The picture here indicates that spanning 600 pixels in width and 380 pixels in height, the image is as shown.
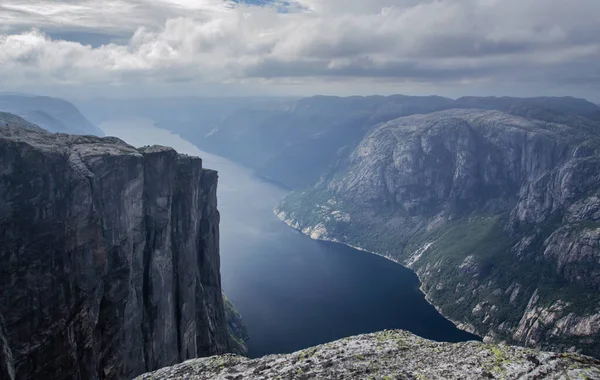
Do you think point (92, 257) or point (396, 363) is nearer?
point (396, 363)

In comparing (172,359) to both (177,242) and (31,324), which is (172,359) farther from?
(31,324)

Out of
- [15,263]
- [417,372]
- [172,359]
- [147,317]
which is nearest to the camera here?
[417,372]

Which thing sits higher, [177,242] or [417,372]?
[417,372]

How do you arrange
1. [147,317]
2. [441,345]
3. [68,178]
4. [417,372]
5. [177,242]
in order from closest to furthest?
1. [417,372]
2. [441,345]
3. [68,178]
4. [147,317]
5. [177,242]

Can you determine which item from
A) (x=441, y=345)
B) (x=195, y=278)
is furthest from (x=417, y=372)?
(x=195, y=278)

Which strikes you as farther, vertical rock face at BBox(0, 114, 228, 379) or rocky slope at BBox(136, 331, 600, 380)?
vertical rock face at BBox(0, 114, 228, 379)

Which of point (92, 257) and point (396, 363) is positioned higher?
point (396, 363)
